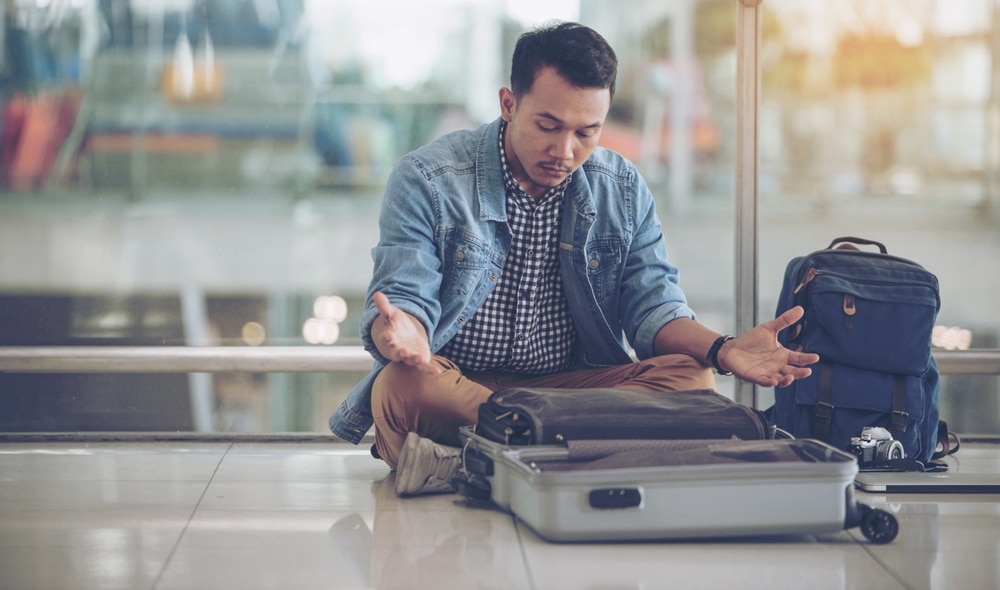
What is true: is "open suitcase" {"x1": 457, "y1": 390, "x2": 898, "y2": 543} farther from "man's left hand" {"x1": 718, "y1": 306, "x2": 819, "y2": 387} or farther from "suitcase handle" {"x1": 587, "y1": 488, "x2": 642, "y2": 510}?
"man's left hand" {"x1": 718, "y1": 306, "x2": 819, "y2": 387}

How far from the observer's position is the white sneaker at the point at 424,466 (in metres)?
2.43

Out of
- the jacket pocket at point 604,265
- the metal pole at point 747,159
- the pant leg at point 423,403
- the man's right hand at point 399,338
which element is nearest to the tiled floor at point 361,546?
the pant leg at point 423,403

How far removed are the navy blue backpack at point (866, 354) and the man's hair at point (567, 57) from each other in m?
0.72

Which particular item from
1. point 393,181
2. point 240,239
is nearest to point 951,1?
point 393,181

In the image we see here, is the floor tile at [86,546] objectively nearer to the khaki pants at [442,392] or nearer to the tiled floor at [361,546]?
the tiled floor at [361,546]

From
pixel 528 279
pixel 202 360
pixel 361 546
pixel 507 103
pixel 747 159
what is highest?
pixel 507 103

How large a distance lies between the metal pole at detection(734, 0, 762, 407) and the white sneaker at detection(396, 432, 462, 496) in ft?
3.73

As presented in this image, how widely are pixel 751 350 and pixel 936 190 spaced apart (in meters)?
2.38

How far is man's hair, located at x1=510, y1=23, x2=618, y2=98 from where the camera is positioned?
8.22ft

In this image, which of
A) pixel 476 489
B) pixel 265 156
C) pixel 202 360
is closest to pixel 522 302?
pixel 476 489

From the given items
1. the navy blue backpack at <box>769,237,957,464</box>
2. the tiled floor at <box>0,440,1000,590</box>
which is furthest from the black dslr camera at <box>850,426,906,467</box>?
the tiled floor at <box>0,440,1000,590</box>

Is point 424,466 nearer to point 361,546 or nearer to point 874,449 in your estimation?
point 361,546

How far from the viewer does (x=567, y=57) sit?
2512 mm

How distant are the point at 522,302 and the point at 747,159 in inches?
35.1
